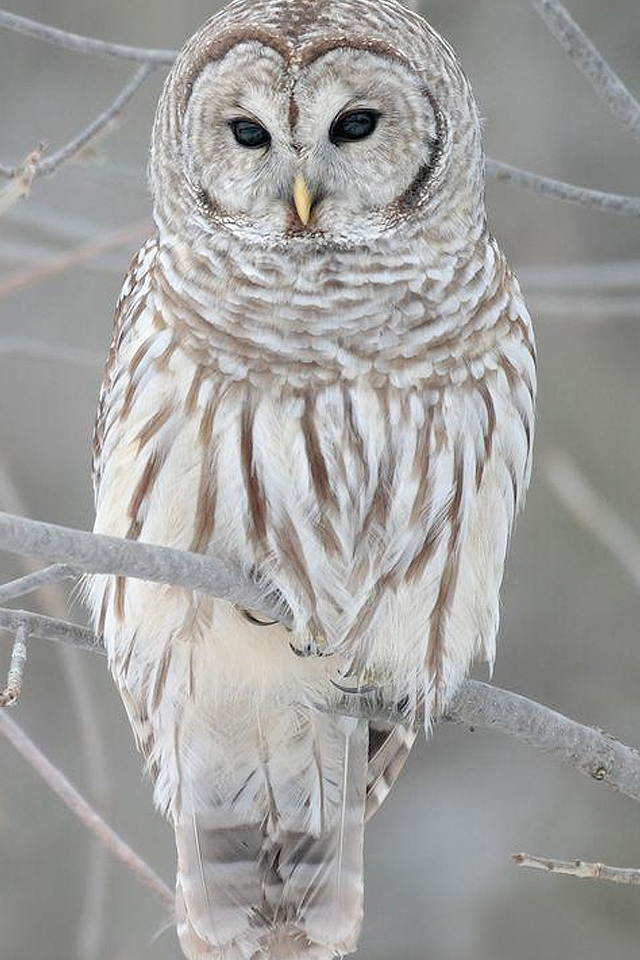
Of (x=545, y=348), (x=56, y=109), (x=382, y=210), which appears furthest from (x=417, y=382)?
(x=56, y=109)

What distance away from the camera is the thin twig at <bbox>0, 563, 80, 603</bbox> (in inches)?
103

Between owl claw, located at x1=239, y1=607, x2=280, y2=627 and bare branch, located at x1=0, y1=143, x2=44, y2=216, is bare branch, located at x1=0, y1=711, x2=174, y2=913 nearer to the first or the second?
owl claw, located at x1=239, y1=607, x2=280, y2=627

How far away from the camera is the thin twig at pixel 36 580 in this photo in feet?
8.56

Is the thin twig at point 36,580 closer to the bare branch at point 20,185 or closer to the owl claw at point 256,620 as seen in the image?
the bare branch at point 20,185

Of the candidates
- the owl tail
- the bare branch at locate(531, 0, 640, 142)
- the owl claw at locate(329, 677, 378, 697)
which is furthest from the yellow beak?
the owl tail

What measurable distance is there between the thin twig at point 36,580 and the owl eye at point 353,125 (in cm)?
108

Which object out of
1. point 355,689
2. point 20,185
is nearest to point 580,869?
point 355,689

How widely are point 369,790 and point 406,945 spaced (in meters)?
2.16

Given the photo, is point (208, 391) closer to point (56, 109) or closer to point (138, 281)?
point (138, 281)

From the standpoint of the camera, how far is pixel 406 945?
600 cm

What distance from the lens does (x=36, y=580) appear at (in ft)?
8.91

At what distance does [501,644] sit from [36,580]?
3613 millimetres

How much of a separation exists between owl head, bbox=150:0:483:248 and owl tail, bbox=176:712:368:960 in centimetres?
119

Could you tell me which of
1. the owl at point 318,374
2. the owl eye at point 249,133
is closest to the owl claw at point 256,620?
the owl at point 318,374
